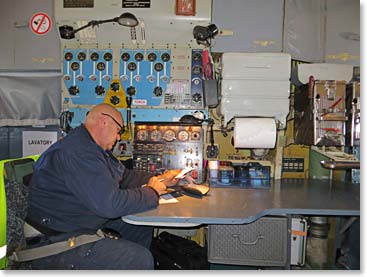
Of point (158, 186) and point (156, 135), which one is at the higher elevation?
point (156, 135)

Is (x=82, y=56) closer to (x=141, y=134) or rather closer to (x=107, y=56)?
(x=107, y=56)

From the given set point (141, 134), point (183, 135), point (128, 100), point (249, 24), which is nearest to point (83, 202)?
point (141, 134)

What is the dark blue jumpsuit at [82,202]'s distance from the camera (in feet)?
4.92

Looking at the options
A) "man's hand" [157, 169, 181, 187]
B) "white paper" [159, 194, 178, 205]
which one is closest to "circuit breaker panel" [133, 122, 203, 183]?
"man's hand" [157, 169, 181, 187]

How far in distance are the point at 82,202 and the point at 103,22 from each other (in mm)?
1456

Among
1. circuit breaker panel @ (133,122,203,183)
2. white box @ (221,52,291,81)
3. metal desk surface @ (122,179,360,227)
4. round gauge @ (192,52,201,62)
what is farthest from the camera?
round gauge @ (192,52,201,62)

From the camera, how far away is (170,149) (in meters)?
2.26

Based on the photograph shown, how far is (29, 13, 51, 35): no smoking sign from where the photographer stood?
2479 mm

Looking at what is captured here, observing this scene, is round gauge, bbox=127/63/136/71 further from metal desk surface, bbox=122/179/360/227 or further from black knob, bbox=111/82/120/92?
metal desk surface, bbox=122/179/360/227

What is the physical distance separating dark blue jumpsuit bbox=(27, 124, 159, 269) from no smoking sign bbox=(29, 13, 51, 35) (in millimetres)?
1331

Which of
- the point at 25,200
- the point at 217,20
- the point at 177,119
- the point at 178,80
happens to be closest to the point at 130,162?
the point at 177,119

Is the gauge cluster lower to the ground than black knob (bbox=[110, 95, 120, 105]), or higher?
lower

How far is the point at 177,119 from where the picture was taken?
2.46 meters

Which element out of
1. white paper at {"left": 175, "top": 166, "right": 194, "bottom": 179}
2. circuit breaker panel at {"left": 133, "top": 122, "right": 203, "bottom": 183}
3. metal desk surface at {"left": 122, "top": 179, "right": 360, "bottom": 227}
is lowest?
metal desk surface at {"left": 122, "top": 179, "right": 360, "bottom": 227}
